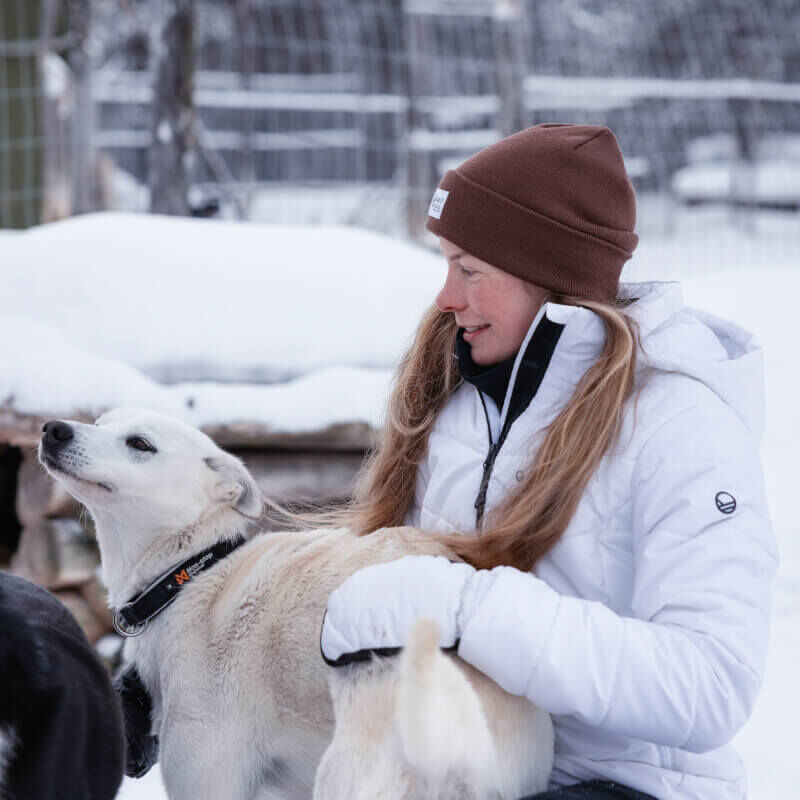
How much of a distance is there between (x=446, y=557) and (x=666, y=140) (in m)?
8.27

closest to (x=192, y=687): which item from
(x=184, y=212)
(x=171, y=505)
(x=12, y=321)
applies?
(x=171, y=505)

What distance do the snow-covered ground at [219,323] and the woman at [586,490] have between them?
1375 millimetres

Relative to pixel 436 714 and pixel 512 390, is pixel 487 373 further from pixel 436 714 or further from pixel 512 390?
pixel 436 714

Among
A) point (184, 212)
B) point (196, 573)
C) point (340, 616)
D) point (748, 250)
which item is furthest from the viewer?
point (748, 250)

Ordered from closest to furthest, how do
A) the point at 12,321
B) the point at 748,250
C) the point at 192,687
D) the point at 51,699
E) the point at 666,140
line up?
1. the point at 51,699
2. the point at 192,687
3. the point at 12,321
4. the point at 748,250
5. the point at 666,140

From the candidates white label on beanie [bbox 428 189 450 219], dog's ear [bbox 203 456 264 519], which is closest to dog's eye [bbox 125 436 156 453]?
dog's ear [bbox 203 456 264 519]

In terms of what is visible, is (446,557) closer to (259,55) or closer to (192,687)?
(192,687)

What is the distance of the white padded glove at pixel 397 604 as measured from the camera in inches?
53.8

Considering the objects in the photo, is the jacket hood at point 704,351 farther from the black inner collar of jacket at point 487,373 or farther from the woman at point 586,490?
the black inner collar of jacket at point 487,373

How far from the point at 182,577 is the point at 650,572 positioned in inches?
38.0

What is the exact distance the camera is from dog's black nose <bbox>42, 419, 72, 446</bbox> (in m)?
1.96

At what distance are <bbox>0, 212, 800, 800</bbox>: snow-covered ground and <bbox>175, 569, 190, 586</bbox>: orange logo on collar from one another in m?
1.08

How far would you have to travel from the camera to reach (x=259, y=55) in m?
8.28

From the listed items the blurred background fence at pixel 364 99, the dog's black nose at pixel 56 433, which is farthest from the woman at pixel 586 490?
the blurred background fence at pixel 364 99
